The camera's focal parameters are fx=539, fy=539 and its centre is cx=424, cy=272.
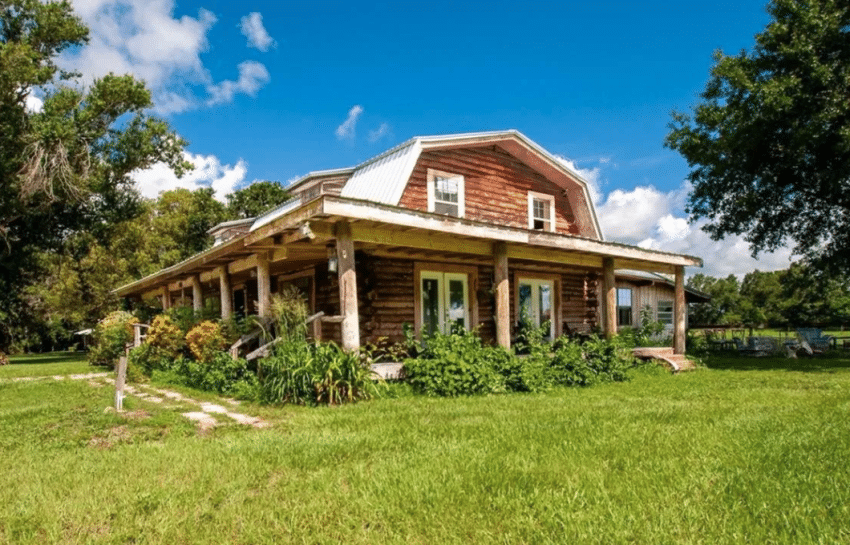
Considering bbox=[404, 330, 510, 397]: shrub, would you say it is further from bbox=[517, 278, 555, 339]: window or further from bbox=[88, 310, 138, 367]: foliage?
bbox=[88, 310, 138, 367]: foliage

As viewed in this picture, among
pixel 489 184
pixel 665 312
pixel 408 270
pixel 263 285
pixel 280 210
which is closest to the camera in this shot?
pixel 263 285

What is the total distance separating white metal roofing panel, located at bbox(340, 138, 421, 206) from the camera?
40.9 ft

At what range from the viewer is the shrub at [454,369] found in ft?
28.5

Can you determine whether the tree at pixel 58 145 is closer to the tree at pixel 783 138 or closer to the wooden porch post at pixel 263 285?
the wooden porch post at pixel 263 285

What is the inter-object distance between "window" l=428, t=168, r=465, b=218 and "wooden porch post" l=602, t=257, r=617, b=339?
390 cm

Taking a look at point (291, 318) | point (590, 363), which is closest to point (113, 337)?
point (291, 318)

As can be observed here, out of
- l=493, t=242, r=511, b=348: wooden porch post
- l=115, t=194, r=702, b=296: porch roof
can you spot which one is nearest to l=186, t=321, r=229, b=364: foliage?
l=115, t=194, r=702, b=296: porch roof

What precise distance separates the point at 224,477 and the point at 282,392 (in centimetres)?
359

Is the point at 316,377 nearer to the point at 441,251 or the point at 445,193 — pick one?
the point at 441,251

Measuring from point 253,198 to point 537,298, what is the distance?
23872 mm

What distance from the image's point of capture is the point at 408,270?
42.1 feet

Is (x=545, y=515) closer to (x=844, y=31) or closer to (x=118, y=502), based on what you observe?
(x=118, y=502)

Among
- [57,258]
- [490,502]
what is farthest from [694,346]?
[57,258]

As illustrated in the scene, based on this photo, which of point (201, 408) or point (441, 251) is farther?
point (441, 251)
